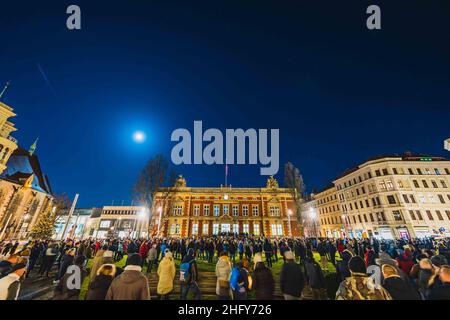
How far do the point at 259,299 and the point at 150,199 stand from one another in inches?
1023

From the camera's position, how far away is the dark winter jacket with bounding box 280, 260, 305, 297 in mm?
4746

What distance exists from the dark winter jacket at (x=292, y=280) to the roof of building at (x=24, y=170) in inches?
1757

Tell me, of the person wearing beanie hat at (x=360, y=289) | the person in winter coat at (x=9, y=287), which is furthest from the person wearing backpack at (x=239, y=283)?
the person in winter coat at (x=9, y=287)

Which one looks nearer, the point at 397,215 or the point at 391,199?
the point at 397,215

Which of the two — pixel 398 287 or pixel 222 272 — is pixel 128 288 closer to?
pixel 222 272

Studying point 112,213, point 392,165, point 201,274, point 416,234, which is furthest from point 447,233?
point 112,213

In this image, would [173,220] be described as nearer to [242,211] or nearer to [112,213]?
[242,211]

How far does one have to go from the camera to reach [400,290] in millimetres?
4254

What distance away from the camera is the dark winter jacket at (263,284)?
4.78 meters

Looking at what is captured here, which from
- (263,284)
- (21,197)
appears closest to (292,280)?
(263,284)

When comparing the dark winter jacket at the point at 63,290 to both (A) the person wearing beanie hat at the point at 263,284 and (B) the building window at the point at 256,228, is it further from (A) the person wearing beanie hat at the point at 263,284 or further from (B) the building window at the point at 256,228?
(B) the building window at the point at 256,228

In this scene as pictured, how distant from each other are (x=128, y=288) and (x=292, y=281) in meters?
3.98

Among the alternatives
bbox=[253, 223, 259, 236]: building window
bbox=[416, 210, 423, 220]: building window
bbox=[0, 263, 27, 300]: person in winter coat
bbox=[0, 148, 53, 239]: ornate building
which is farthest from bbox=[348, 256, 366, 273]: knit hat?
bbox=[0, 148, 53, 239]: ornate building

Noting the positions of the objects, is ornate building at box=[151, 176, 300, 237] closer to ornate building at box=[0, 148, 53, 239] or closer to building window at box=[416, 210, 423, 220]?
building window at box=[416, 210, 423, 220]
